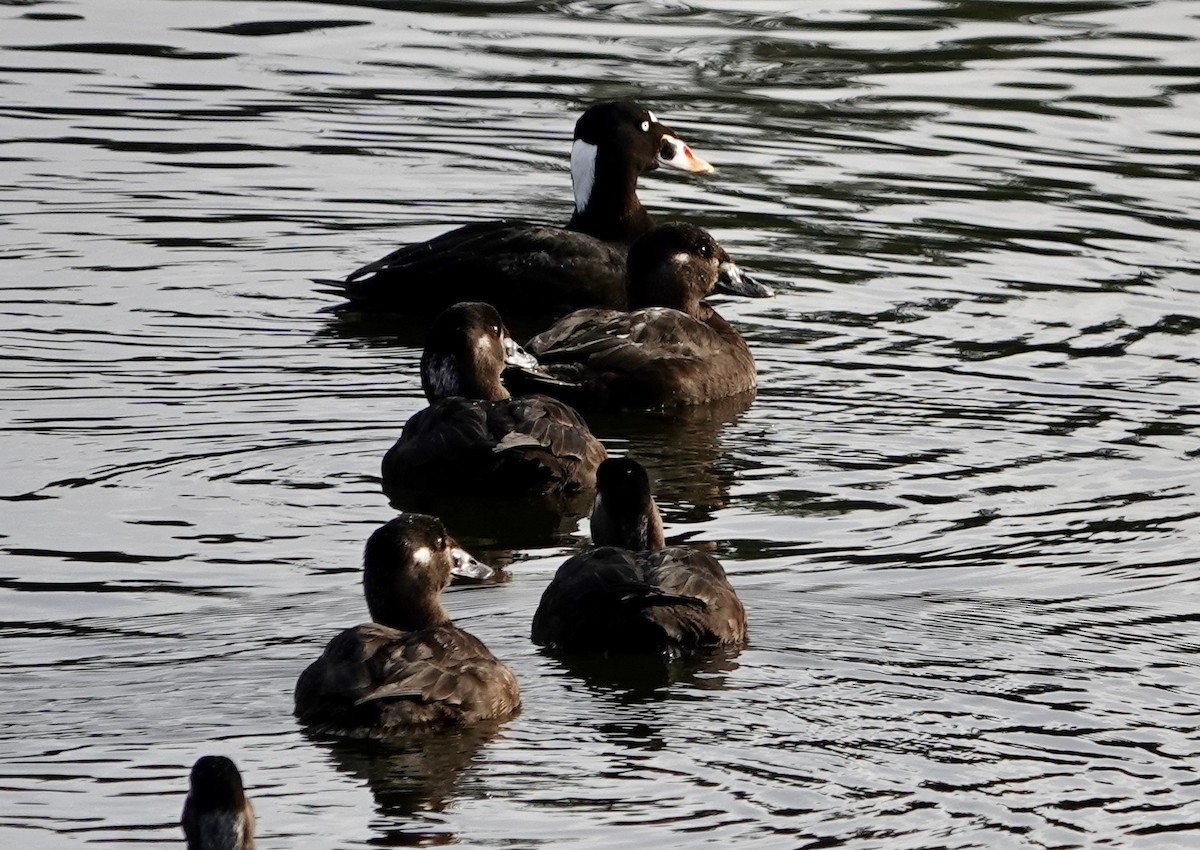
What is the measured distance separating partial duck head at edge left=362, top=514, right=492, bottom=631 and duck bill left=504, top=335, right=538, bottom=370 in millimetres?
3475

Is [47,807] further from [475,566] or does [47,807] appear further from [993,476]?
[993,476]

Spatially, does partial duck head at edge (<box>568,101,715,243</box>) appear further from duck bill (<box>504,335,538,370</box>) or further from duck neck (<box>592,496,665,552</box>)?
duck neck (<box>592,496,665,552</box>)

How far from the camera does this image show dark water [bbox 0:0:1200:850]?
7.88 metres

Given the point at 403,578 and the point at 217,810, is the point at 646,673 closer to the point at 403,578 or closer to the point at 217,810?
the point at 403,578

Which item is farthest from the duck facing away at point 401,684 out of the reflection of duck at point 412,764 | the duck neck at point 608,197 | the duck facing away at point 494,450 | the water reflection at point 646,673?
the duck neck at point 608,197

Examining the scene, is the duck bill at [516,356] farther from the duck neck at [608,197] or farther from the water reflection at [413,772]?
the water reflection at [413,772]

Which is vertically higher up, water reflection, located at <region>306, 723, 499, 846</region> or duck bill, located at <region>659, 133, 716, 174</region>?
duck bill, located at <region>659, 133, 716, 174</region>

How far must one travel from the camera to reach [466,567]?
31.6 ft

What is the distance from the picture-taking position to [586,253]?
50.1 feet

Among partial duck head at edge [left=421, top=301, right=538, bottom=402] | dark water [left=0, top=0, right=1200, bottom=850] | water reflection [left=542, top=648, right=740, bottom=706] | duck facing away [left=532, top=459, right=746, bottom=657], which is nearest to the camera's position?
dark water [left=0, top=0, right=1200, bottom=850]

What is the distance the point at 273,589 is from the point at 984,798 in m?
3.23

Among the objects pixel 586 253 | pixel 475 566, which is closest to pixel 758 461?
pixel 475 566

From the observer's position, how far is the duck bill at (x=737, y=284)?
14430 mm

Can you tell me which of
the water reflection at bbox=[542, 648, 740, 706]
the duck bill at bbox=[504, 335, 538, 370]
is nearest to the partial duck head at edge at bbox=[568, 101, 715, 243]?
the duck bill at bbox=[504, 335, 538, 370]
